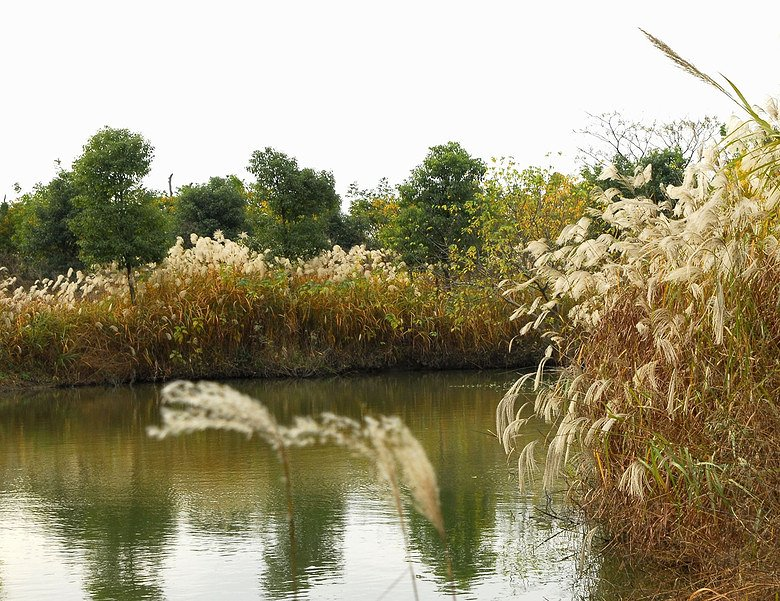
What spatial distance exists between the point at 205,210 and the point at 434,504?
81.4 feet

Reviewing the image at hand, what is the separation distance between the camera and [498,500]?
647 cm

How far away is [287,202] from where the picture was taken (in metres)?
18.8

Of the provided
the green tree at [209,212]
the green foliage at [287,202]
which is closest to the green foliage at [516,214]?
the green foliage at [287,202]

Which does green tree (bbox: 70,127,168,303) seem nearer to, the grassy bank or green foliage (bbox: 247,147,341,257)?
the grassy bank

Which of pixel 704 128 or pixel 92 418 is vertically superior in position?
pixel 704 128

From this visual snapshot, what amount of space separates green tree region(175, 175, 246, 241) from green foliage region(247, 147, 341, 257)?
22.5 feet

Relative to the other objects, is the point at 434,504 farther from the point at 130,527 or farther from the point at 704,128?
the point at 704,128

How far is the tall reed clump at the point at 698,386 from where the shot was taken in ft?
13.5

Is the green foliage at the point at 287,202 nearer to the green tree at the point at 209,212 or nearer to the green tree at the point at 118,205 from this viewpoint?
the green tree at the point at 118,205

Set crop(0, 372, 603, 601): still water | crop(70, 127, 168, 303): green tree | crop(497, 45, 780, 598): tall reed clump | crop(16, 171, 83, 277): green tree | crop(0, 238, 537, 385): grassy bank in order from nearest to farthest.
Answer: crop(497, 45, 780, 598): tall reed clump, crop(0, 372, 603, 601): still water, crop(0, 238, 537, 385): grassy bank, crop(70, 127, 168, 303): green tree, crop(16, 171, 83, 277): green tree

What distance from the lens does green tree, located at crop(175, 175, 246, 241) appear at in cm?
2578

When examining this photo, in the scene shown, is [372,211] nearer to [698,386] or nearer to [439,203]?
[439,203]

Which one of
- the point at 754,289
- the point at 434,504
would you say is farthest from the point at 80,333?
the point at 434,504

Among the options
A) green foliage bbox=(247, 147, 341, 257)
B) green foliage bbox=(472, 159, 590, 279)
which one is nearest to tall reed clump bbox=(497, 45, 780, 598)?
green foliage bbox=(472, 159, 590, 279)
